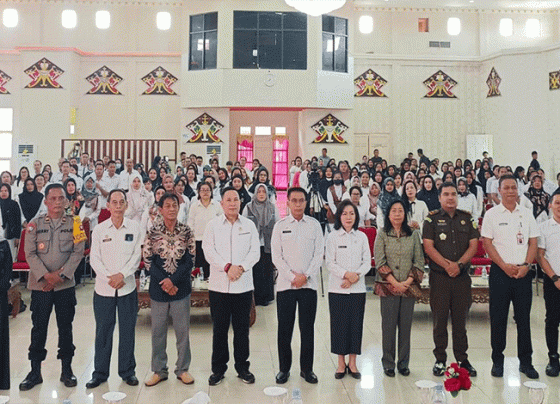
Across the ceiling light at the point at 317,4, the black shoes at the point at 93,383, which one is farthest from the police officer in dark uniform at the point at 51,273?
the ceiling light at the point at 317,4

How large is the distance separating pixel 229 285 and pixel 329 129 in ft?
46.3

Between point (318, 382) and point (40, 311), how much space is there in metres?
2.35

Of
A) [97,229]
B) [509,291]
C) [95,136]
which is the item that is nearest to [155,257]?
[97,229]

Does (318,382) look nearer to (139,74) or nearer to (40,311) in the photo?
(40,311)

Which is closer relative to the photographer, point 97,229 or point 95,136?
point 97,229

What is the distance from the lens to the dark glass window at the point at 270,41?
1733 cm

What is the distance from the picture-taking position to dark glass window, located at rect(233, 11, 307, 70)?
17.3 meters

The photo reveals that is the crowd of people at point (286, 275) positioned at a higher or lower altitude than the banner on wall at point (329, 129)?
lower

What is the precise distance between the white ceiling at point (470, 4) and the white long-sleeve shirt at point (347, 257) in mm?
15934

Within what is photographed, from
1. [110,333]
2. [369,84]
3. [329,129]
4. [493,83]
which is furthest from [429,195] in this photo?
[493,83]

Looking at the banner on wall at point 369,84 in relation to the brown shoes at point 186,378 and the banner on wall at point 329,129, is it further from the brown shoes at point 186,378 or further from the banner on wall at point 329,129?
the brown shoes at point 186,378

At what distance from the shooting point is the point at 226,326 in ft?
15.3

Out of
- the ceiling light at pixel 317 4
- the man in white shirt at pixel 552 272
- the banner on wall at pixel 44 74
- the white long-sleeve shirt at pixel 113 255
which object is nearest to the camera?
the white long-sleeve shirt at pixel 113 255

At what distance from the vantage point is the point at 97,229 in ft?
15.2
